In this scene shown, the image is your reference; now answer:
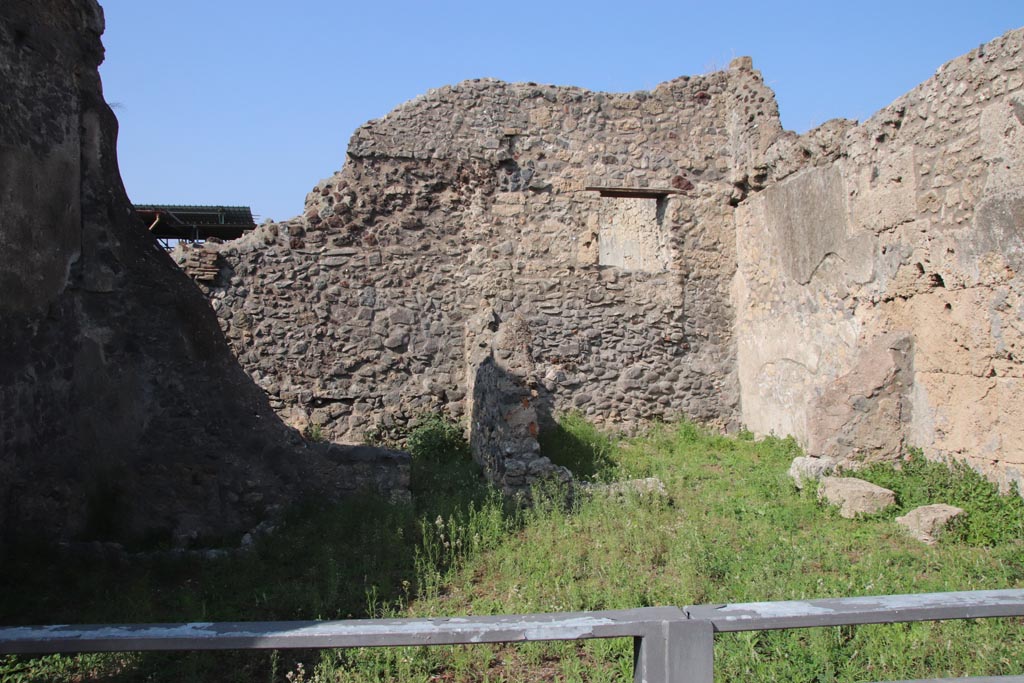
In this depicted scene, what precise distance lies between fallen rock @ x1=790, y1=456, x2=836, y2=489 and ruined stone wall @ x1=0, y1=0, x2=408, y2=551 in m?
4.17

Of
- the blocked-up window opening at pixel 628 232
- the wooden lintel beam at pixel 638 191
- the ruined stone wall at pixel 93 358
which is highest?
the blocked-up window opening at pixel 628 232

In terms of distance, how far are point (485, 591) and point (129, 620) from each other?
191cm

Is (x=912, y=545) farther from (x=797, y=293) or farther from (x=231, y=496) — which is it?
(x=231, y=496)

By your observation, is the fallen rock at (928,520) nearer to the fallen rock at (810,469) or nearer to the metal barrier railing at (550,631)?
the fallen rock at (810,469)

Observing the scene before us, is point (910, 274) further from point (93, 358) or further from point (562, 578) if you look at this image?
point (93, 358)

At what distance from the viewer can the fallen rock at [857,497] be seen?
593 centimetres

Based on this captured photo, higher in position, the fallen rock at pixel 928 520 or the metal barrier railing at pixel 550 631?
the metal barrier railing at pixel 550 631

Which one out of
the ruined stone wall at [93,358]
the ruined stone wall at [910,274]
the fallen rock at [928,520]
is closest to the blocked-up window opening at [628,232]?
the ruined stone wall at [910,274]

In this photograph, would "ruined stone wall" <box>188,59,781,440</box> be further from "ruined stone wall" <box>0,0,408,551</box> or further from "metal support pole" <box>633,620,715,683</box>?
"metal support pole" <box>633,620,715,683</box>

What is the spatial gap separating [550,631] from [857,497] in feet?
16.0

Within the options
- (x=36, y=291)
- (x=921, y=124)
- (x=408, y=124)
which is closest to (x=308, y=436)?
(x=408, y=124)

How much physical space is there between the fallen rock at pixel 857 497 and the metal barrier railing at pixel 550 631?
426 cm

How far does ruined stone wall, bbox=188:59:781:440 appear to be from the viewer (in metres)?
9.05

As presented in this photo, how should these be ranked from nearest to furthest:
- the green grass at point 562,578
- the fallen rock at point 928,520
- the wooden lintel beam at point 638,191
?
the green grass at point 562,578
the fallen rock at point 928,520
the wooden lintel beam at point 638,191
